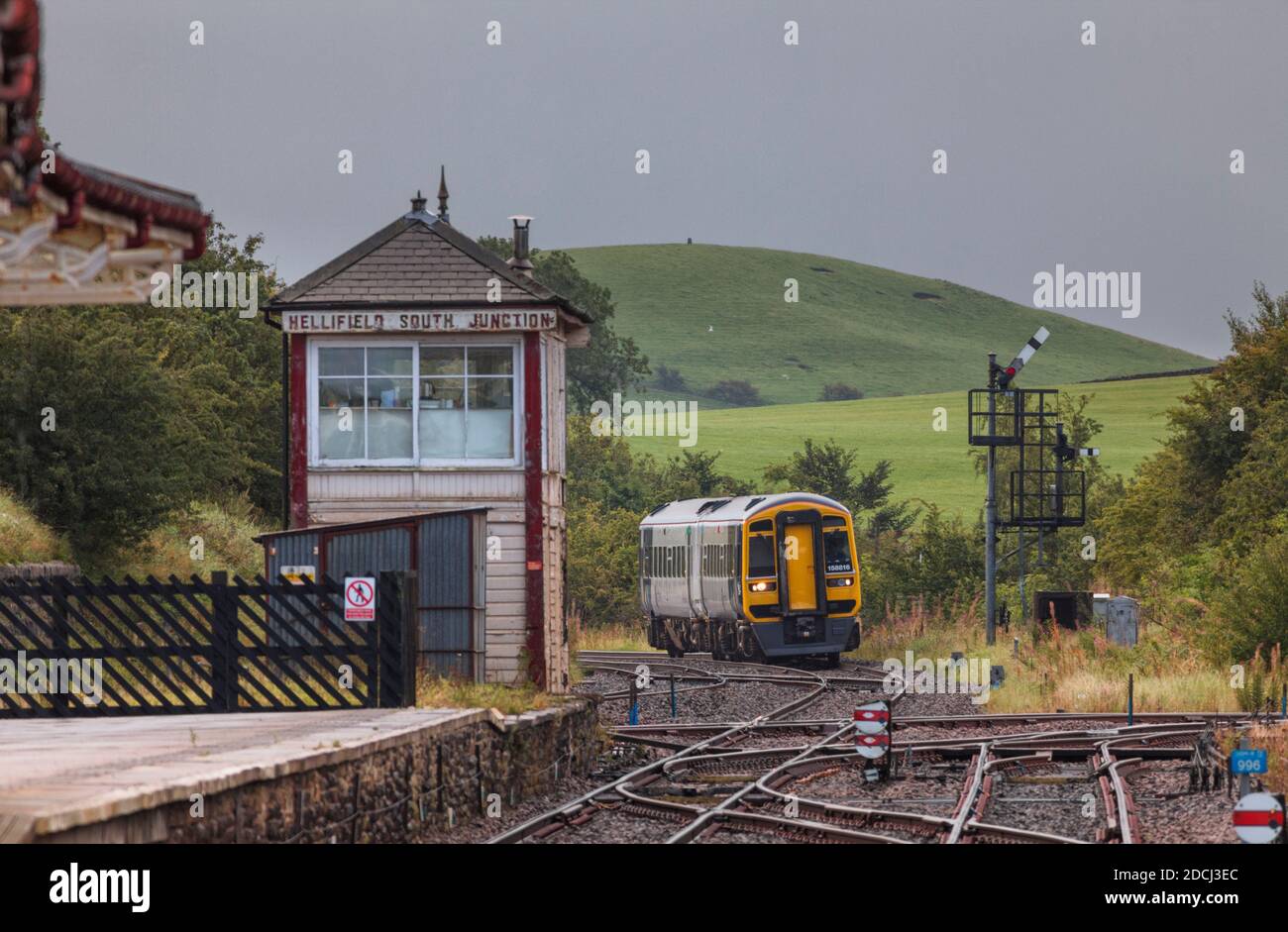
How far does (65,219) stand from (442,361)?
12.4 metres

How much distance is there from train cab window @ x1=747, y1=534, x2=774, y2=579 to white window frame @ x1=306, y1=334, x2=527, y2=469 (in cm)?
1322

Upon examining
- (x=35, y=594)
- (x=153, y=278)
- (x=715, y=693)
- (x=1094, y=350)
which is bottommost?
(x=715, y=693)

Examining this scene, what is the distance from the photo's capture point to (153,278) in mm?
11922

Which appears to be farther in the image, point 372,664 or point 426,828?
point 372,664

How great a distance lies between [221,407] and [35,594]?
1901cm

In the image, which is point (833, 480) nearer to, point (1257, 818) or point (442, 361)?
point (442, 361)

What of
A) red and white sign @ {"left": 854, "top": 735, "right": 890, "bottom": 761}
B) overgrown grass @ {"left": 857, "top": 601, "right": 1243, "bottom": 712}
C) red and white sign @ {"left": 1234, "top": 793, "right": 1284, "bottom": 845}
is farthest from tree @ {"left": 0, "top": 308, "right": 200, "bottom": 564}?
red and white sign @ {"left": 1234, "top": 793, "right": 1284, "bottom": 845}

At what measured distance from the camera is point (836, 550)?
35812 mm

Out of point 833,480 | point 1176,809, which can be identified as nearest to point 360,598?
point 1176,809

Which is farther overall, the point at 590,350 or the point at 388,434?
the point at 590,350
